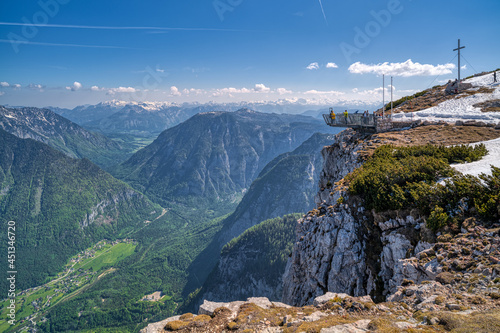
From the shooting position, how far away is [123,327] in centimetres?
19775

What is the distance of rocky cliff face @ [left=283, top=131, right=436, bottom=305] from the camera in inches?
669

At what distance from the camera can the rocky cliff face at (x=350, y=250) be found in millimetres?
17000

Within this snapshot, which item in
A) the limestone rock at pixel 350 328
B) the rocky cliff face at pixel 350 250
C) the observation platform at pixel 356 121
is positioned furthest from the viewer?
the observation platform at pixel 356 121

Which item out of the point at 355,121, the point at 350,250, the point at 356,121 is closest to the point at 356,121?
the point at 356,121

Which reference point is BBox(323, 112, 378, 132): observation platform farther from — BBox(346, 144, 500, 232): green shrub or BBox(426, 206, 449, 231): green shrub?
BBox(426, 206, 449, 231): green shrub

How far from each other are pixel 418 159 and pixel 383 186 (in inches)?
201

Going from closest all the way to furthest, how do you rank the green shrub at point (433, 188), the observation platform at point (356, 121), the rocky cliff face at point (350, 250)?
the green shrub at point (433, 188) < the rocky cliff face at point (350, 250) < the observation platform at point (356, 121)

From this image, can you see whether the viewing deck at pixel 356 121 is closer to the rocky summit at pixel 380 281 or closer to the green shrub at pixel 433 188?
the green shrub at pixel 433 188

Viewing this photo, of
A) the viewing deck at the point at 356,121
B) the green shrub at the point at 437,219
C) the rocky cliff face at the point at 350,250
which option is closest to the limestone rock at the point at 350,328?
the rocky cliff face at the point at 350,250

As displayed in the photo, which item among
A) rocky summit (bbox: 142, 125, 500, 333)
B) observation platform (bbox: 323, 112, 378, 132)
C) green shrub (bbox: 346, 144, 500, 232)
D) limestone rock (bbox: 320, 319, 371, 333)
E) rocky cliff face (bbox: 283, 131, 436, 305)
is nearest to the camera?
limestone rock (bbox: 320, 319, 371, 333)

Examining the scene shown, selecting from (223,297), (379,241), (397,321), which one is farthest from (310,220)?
(223,297)

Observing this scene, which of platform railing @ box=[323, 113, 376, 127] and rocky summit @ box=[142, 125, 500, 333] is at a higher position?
platform railing @ box=[323, 113, 376, 127]

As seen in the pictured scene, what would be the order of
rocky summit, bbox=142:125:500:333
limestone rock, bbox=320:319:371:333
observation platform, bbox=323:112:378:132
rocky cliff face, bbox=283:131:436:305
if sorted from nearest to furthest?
limestone rock, bbox=320:319:371:333 → rocky summit, bbox=142:125:500:333 → rocky cliff face, bbox=283:131:436:305 → observation platform, bbox=323:112:378:132

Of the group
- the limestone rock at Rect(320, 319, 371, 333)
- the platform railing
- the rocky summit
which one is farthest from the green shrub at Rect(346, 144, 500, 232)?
the platform railing
